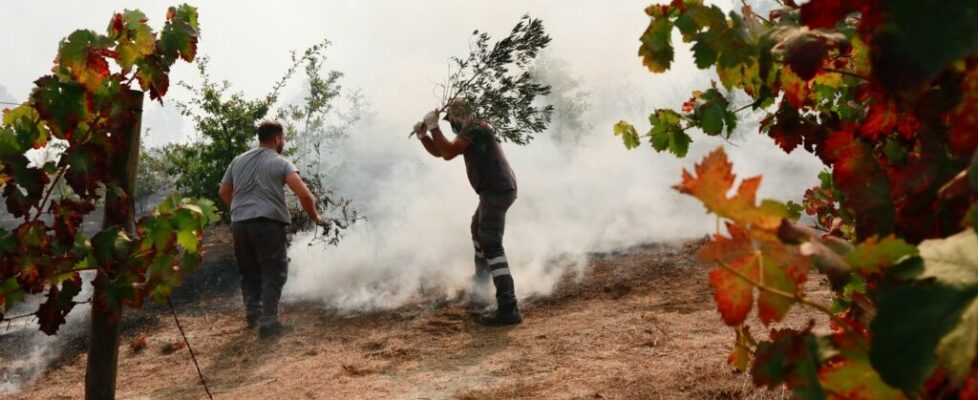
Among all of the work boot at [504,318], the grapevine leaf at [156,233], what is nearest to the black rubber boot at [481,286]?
the work boot at [504,318]

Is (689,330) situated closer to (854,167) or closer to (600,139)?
(854,167)

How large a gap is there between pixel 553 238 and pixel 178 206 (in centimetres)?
737

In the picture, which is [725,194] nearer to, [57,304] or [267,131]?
[57,304]

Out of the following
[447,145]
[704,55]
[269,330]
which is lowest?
[269,330]

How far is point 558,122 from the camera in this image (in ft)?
76.4

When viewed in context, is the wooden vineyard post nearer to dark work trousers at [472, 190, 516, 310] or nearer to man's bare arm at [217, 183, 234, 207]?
dark work trousers at [472, 190, 516, 310]

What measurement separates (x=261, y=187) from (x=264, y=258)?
24.2 inches

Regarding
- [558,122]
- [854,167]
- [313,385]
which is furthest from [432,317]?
[558,122]

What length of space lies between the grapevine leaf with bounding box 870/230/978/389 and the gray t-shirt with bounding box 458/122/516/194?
5.36 m

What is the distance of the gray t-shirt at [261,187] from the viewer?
19.9 ft

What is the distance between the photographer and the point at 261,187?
6.08m

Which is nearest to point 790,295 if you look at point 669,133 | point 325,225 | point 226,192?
point 669,133

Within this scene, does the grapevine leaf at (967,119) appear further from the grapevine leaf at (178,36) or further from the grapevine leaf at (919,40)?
the grapevine leaf at (178,36)

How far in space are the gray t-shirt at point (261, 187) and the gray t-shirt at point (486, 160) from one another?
158 cm
